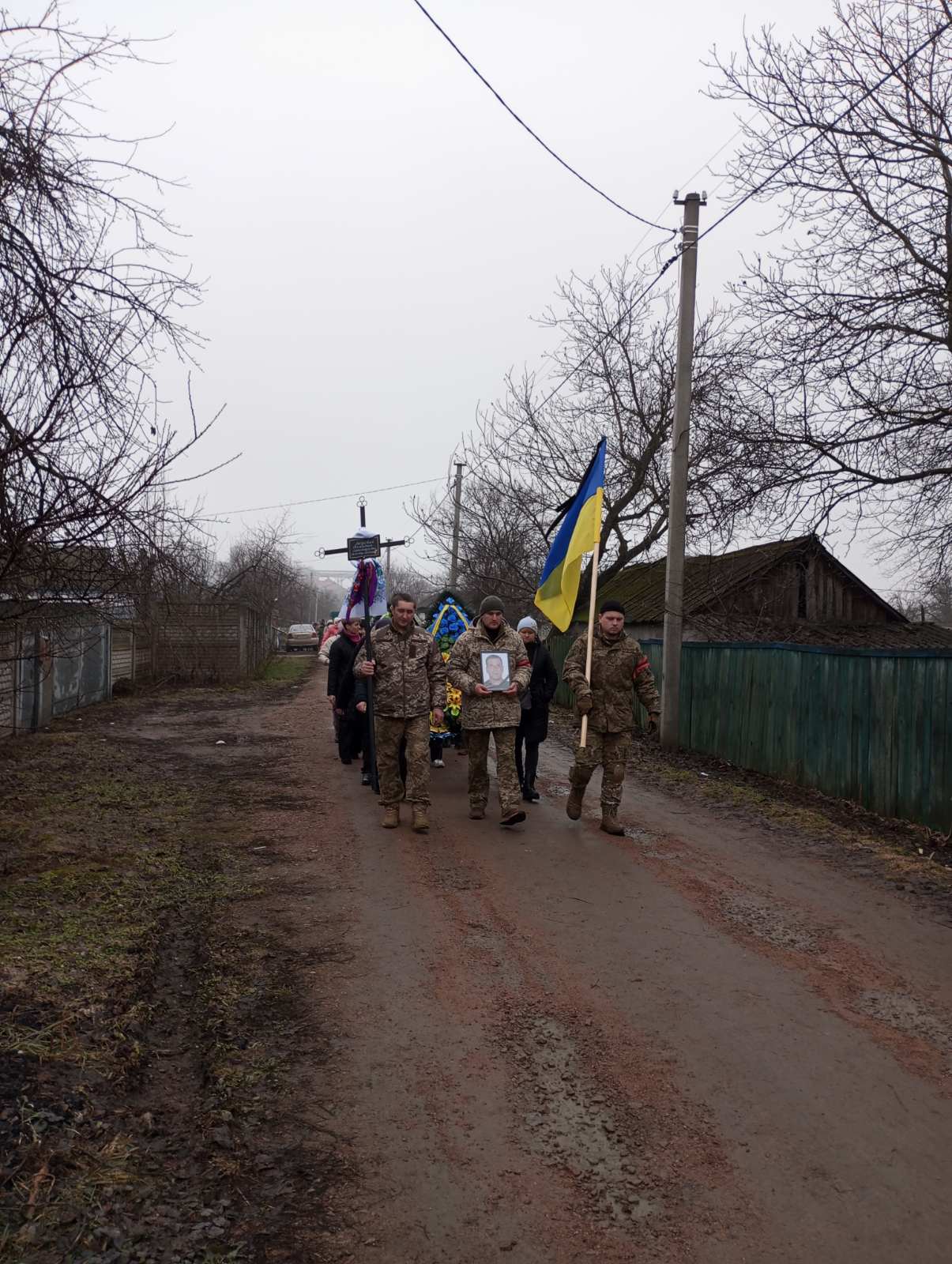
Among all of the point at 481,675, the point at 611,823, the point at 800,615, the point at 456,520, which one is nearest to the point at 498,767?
the point at 481,675

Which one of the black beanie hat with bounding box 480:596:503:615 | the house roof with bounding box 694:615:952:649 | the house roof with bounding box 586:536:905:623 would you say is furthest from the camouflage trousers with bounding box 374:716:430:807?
the house roof with bounding box 694:615:952:649

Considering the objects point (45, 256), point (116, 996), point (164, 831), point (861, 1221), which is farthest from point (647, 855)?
point (45, 256)

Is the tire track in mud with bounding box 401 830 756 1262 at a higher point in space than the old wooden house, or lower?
lower

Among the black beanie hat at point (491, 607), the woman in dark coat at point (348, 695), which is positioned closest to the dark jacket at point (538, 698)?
the black beanie hat at point (491, 607)

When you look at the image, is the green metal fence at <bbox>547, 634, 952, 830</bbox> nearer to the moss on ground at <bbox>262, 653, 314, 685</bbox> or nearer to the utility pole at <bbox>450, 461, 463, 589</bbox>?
the moss on ground at <bbox>262, 653, 314, 685</bbox>

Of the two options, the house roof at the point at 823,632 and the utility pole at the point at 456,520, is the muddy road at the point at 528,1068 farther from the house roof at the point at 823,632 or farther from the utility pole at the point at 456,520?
the utility pole at the point at 456,520

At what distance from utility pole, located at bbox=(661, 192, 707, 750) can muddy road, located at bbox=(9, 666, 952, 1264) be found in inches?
278

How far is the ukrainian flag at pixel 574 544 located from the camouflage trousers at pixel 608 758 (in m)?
1.22

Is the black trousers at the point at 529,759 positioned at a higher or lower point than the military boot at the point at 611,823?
higher

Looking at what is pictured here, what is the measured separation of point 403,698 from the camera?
8.86 metres

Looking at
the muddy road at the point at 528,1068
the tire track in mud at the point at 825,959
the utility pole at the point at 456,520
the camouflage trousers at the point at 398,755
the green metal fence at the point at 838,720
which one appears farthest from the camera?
the utility pole at the point at 456,520

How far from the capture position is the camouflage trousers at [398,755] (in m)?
8.80

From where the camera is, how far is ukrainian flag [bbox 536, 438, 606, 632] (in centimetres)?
996

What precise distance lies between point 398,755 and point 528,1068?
5027 millimetres
